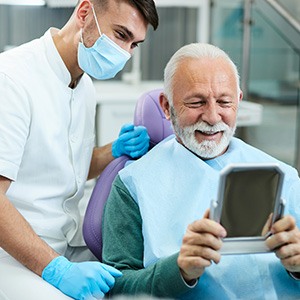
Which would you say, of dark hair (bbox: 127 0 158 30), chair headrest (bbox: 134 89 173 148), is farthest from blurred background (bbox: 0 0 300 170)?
dark hair (bbox: 127 0 158 30)

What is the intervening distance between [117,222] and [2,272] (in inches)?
13.0

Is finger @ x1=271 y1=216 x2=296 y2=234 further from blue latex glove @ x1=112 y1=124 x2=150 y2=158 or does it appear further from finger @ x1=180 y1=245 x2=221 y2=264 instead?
blue latex glove @ x1=112 y1=124 x2=150 y2=158

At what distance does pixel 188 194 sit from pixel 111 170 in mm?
355

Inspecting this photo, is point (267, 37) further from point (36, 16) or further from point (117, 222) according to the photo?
point (117, 222)

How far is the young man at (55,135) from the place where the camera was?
1.55m

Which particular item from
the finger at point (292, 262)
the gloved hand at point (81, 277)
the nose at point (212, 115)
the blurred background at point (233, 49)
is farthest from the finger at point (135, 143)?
the blurred background at point (233, 49)

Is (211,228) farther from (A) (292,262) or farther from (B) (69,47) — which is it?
(B) (69,47)

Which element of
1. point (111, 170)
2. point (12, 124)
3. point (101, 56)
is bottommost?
point (111, 170)

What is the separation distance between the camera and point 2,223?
60.4 inches

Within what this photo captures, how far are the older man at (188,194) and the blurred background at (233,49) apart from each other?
196 cm

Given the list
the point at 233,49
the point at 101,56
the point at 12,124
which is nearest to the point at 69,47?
the point at 101,56

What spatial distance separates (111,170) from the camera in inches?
73.5

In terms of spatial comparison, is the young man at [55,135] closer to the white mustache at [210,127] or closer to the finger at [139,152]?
the finger at [139,152]

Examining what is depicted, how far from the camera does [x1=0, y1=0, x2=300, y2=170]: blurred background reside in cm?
378
